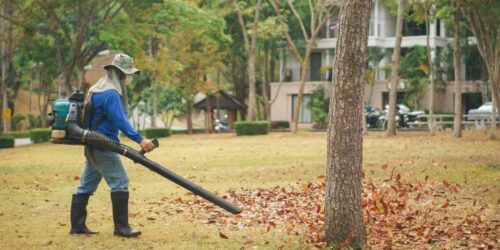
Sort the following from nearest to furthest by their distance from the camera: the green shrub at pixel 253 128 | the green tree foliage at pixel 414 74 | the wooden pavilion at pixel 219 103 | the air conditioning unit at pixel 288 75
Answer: the green shrub at pixel 253 128 < the green tree foliage at pixel 414 74 < the wooden pavilion at pixel 219 103 < the air conditioning unit at pixel 288 75

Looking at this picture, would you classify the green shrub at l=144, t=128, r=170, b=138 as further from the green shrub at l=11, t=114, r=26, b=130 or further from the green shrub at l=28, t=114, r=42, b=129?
the green shrub at l=28, t=114, r=42, b=129

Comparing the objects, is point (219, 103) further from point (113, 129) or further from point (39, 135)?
point (113, 129)

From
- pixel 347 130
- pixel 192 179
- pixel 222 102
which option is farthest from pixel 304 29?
pixel 347 130

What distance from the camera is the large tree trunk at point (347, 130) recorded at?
912 cm

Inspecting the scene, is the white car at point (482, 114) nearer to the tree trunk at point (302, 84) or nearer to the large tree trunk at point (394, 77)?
the tree trunk at point (302, 84)

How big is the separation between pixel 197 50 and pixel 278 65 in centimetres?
1760

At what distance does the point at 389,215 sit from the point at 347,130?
9.59 ft

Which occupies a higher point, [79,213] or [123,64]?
[123,64]

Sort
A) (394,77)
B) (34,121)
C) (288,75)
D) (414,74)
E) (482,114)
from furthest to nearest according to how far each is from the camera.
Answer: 1. (34,121)
2. (288,75)
3. (414,74)
4. (482,114)
5. (394,77)

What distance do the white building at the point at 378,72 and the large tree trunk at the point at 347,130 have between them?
44602 millimetres

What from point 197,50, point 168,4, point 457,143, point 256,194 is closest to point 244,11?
point 197,50

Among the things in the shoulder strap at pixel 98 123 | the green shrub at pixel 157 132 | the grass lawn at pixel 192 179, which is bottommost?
the grass lawn at pixel 192 179

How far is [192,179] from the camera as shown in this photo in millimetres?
18891

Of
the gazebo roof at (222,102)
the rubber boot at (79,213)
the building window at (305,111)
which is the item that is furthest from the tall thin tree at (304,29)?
the rubber boot at (79,213)
